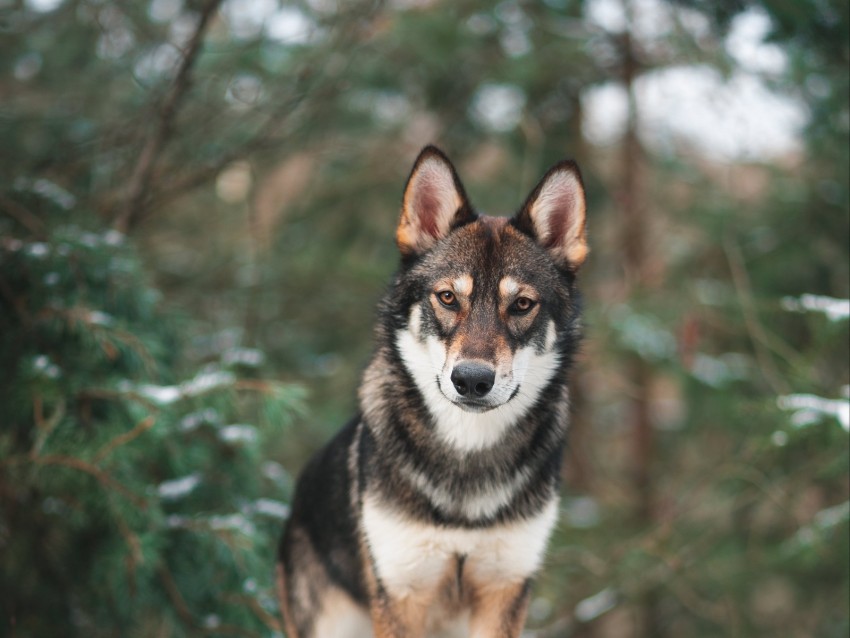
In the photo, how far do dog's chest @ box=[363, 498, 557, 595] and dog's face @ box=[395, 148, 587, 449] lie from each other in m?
0.39

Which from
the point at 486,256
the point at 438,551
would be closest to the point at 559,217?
the point at 486,256

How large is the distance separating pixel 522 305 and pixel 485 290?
0.54ft

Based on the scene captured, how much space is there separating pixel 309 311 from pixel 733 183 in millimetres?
3983

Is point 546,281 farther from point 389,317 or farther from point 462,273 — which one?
point 389,317

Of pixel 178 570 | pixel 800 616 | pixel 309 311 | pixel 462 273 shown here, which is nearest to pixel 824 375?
pixel 800 616

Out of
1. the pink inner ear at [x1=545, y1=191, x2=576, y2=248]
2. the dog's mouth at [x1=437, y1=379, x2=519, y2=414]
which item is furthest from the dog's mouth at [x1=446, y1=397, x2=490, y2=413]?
the pink inner ear at [x1=545, y1=191, x2=576, y2=248]

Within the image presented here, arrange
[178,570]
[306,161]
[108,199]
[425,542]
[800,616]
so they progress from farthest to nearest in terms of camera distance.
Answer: [306,161]
[800,616]
[108,199]
[178,570]
[425,542]

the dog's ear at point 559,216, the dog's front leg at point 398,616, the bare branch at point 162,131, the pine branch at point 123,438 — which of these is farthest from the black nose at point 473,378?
the bare branch at point 162,131

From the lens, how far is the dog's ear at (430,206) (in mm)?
3285

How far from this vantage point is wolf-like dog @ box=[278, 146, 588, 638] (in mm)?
3117

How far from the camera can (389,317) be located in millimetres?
3387

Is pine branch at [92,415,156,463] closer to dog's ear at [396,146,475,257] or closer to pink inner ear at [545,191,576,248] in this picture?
dog's ear at [396,146,475,257]

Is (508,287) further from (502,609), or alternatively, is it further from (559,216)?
(502,609)

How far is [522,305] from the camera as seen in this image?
319 centimetres
